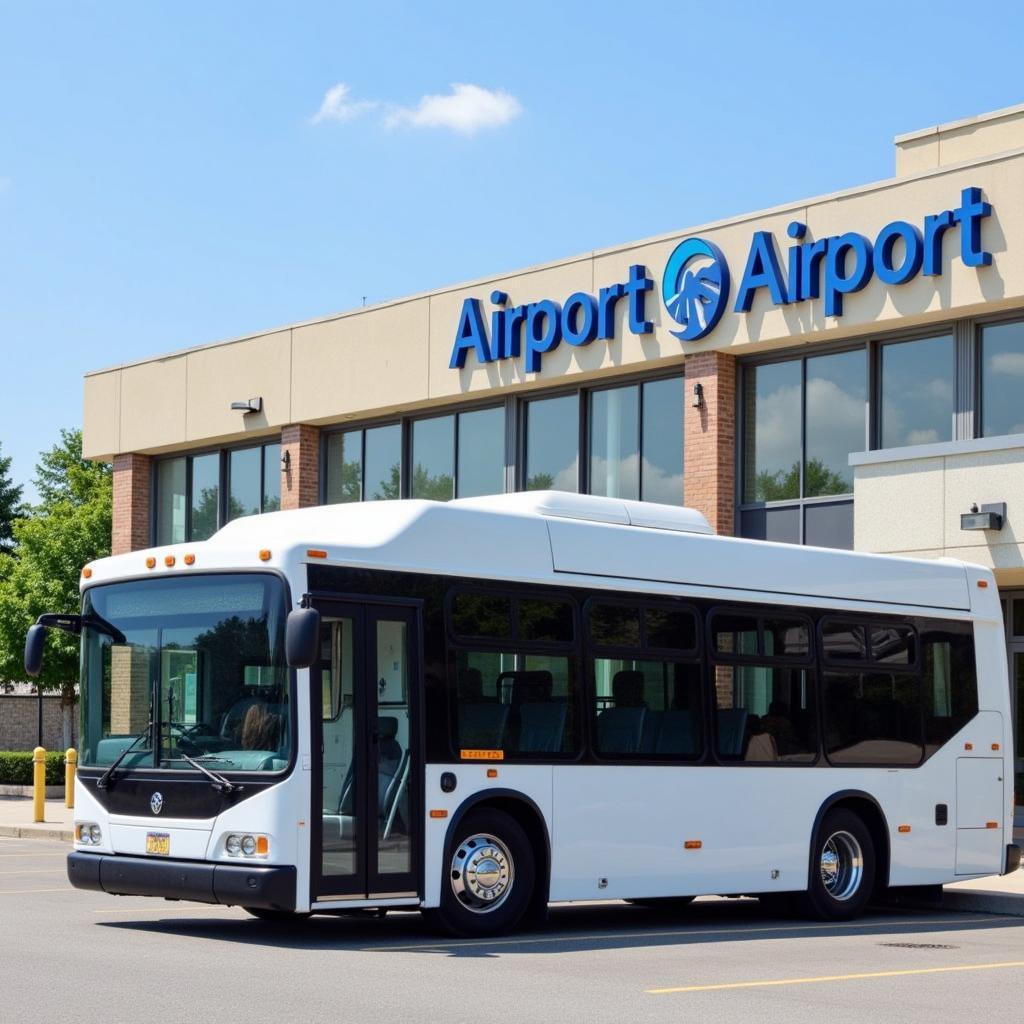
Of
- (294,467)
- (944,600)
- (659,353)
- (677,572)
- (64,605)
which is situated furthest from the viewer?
(64,605)

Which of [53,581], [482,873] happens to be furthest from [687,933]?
[53,581]

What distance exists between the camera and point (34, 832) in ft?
84.9

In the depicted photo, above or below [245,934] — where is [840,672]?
above

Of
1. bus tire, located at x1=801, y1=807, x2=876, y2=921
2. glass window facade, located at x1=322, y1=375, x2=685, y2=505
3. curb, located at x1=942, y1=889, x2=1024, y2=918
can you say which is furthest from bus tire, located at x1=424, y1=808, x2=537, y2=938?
glass window facade, located at x1=322, y1=375, x2=685, y2=505

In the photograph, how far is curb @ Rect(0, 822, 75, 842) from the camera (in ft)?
83.4

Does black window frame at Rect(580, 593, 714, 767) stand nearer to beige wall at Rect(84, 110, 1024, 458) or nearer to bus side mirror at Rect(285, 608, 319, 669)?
bus side mirror at Rect(285, 608, 319, 669)

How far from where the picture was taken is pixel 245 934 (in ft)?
42.5

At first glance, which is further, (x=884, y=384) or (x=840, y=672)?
A: (x=884, y=384)

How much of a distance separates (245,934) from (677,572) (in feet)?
14.5

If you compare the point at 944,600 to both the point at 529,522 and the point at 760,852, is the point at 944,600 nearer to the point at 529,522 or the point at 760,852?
the point at 760,852

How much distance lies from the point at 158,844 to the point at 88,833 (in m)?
0.84

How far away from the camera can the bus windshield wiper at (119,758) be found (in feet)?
42.2

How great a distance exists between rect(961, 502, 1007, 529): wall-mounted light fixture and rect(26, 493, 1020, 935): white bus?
4166mm

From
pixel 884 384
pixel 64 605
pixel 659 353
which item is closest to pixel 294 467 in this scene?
pixel 659 353
